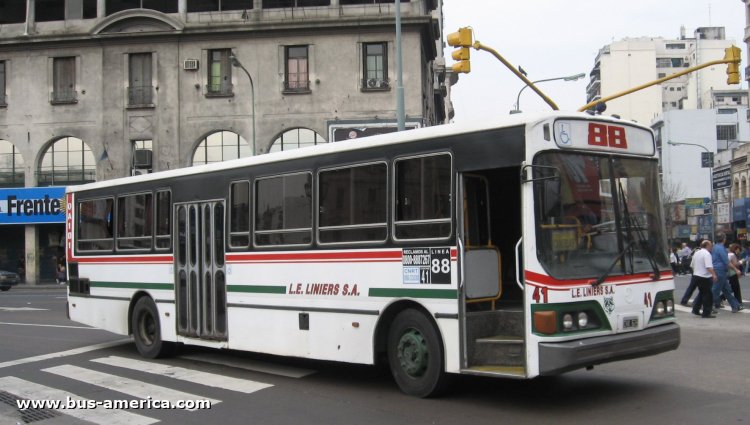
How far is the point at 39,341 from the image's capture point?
15188 millimetres

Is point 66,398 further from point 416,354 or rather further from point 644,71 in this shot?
point 644,71

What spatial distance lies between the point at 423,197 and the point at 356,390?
255 cm

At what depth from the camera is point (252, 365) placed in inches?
454

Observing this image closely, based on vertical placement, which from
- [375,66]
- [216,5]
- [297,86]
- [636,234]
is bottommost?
[636,234]

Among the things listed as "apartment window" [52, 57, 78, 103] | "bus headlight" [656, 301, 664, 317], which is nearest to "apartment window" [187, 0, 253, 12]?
"apartment window" [52, 57, 78, 103]

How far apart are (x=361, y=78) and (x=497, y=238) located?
30.1 m

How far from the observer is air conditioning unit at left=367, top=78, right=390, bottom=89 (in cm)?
3778

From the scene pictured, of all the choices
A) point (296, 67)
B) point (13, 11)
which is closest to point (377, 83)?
point (296, 67)

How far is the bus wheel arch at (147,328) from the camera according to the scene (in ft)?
41.4

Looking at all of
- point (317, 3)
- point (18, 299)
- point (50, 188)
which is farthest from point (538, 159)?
point (50, 188)

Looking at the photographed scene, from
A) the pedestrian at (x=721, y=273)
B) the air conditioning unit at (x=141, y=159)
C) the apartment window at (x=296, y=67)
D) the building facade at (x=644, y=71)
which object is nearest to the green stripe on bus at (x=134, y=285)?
the pedestrian at (x=721, y=273)

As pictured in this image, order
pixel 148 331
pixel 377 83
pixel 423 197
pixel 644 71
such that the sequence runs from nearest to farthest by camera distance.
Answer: pixel 423 197 → pixel 148 331 → pixel 377 83 → pixel 644 71

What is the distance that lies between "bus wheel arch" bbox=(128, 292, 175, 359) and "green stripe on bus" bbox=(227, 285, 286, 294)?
2.11 metres

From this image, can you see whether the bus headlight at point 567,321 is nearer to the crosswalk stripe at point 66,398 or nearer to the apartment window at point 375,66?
the crosswalk stripe at point 66,398
